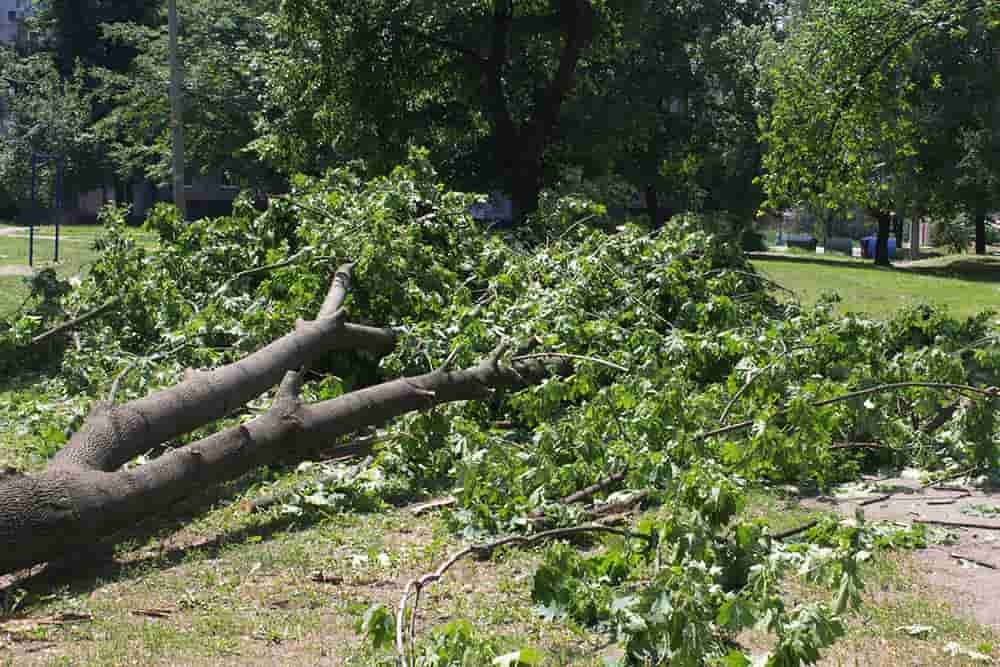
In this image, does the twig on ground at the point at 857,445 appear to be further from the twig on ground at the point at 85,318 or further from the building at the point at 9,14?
the building at the point at 9,14

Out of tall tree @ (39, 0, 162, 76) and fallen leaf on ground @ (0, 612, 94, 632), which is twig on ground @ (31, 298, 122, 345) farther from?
tall tree @ (39, 0, 162, 76)

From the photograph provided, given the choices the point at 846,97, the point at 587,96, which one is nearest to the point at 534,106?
the point at 587,96

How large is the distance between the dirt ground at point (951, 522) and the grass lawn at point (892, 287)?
8.45 metres

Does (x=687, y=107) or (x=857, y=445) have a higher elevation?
(x=687, y=107)

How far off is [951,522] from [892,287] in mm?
18931

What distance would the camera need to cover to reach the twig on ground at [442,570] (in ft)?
12.0

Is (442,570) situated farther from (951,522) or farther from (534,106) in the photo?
(534,106)

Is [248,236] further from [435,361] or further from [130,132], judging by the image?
[130,132]

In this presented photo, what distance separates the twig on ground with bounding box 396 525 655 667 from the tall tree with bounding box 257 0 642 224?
39.2ft

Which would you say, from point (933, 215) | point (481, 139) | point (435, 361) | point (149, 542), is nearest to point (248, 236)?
point (435, 361)

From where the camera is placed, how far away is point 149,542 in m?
5.41

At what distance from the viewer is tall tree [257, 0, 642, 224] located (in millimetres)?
16406

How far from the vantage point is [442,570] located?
4.14m

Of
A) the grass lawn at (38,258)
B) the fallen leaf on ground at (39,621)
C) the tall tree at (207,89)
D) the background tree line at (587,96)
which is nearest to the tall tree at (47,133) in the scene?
the grass lawn at (38,258)
